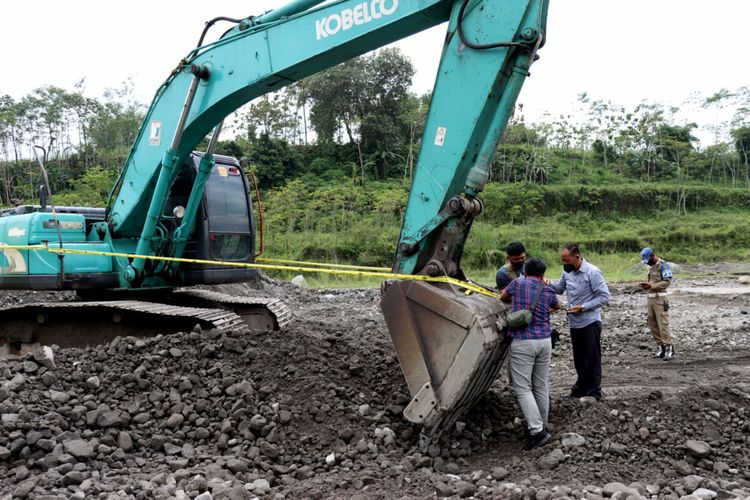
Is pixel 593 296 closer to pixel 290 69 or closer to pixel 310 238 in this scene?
pixel 290 69

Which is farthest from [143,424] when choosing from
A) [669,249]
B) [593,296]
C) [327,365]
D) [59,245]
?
[669,249]

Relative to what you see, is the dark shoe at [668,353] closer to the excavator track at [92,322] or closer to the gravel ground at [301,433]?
the gravel ground at [301,433]

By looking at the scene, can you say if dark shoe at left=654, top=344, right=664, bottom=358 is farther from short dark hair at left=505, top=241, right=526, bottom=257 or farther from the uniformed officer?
short dark hair at left=505, top=241, right=526, bottom=257

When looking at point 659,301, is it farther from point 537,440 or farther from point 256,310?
point 256,310

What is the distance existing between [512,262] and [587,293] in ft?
2.28

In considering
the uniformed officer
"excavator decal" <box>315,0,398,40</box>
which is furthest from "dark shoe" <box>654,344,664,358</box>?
"excavator decal" <box>315,0,398,40</box>

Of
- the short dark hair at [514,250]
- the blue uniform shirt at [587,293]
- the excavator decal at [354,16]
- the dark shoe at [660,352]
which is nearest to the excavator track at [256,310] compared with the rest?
the short dark hair at [514,250]

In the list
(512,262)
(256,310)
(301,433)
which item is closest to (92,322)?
(256,310)

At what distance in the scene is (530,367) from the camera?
438 centimetres

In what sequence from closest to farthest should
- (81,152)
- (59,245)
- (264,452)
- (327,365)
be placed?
1. (264,452)
2. (327,365)
3. (59,245)
4. (81,152)

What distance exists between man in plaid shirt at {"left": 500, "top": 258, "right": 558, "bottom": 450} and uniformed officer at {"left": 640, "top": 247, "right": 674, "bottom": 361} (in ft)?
11.7

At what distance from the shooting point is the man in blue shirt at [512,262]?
5559 millimetres

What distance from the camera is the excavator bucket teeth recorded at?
3.98 meters

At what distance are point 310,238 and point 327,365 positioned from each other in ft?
66.7
